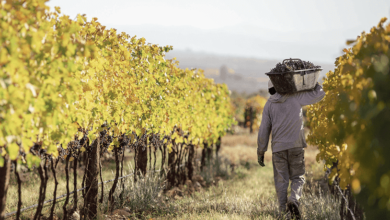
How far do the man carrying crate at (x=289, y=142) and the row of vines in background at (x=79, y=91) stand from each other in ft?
6.30

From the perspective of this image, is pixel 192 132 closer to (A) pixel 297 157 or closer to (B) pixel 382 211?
(A) pixel 297 157

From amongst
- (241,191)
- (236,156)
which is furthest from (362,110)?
(236,156)

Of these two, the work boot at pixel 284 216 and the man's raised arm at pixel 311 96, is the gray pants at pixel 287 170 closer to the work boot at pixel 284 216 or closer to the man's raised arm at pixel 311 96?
the work boot at pixel 284 216

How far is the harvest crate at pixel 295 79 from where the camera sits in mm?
3641

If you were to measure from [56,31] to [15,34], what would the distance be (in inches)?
22.6

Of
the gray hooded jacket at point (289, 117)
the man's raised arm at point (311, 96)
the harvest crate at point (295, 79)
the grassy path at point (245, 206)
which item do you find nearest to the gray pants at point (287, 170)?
the gray hooded jacket at point (289, 117)

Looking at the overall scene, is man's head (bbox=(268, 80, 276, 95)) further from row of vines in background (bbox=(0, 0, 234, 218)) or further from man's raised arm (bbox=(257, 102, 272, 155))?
row of vines in background (bbox=(0, 0, 234, 218))

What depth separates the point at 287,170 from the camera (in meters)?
4.05

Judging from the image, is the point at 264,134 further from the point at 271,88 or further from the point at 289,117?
the point at 271,88

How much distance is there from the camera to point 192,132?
263 inches

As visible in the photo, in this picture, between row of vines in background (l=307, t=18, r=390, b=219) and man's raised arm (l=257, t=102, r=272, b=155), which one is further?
man's raised arm (l=257, t=102, r=272, b=155)

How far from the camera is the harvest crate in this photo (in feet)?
11.9

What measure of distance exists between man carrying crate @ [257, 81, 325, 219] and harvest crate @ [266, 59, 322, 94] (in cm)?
17

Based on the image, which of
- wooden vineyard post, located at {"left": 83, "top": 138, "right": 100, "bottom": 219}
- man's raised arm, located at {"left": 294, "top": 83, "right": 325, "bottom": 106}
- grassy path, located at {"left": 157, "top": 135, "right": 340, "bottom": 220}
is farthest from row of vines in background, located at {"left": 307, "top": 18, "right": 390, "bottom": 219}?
wooden vineyard post, located at {"left": 83, "top": 138, "right": 100, "bottom": 219}
